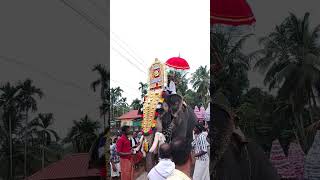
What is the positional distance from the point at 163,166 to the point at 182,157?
0.29m

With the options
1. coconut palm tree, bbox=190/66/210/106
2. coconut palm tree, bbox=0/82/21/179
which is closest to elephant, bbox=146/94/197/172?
coconut palm tree, bbox=190/66/210/106

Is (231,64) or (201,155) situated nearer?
(201,155)

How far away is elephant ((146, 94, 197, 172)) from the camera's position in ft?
22.2

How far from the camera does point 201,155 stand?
6617 mm

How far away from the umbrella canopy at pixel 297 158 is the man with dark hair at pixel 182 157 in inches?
69.4

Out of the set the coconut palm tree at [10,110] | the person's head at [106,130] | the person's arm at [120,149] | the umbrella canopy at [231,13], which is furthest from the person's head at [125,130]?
the coconut palm tree at [10,110]

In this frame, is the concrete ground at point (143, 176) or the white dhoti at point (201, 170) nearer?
the white dhoti at point (201, 170)

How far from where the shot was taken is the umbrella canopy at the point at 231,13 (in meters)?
7.18

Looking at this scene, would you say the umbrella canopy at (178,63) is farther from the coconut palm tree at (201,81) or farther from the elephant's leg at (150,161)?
the elephant's leg at (150,161)

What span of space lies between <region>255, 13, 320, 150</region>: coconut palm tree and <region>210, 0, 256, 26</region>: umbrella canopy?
0.42 m

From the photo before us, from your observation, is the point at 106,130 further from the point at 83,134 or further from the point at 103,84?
the point at 83,134

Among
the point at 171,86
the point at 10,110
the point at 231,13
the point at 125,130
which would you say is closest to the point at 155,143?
the point at 125,130

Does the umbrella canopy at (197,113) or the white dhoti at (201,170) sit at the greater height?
the umbrella canopy at (197,113)

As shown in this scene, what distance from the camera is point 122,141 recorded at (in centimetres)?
689
